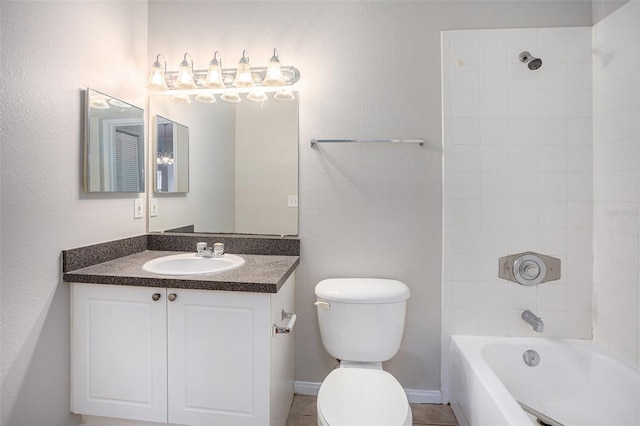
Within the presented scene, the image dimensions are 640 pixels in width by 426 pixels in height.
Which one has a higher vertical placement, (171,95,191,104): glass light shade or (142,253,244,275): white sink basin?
(171,95,191,104): glass light shade

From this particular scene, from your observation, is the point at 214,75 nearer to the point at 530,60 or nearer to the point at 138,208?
the point at 138,208

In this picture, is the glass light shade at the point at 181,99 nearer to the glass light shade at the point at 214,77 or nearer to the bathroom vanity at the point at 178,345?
the glass light shade at the point at 214,77

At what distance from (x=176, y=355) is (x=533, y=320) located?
1696mm

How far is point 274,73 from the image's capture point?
169 cm

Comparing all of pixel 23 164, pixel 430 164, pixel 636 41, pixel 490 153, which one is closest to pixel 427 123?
pixel 430 164

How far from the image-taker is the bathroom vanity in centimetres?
128

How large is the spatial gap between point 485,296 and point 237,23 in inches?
82.0

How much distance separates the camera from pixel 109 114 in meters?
1.58

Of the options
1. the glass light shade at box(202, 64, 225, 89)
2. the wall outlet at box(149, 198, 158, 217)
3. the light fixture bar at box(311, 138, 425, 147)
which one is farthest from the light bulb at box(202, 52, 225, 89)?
the wall outlet at box(149, 198, 158, 217)

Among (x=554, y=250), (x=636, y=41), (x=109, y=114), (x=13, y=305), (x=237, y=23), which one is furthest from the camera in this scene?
(x=237, y=23)

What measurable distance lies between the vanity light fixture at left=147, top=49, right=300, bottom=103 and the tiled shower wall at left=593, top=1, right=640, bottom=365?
156 centimetres

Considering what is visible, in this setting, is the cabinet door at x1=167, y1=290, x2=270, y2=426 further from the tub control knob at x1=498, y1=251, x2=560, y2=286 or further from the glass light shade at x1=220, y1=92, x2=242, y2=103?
the tub control knob at x1=498, y1=251, x2=560, y2=286

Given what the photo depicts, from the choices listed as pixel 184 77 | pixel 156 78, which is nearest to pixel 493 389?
pixel 184 77

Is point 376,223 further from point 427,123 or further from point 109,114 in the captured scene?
point 109,114
